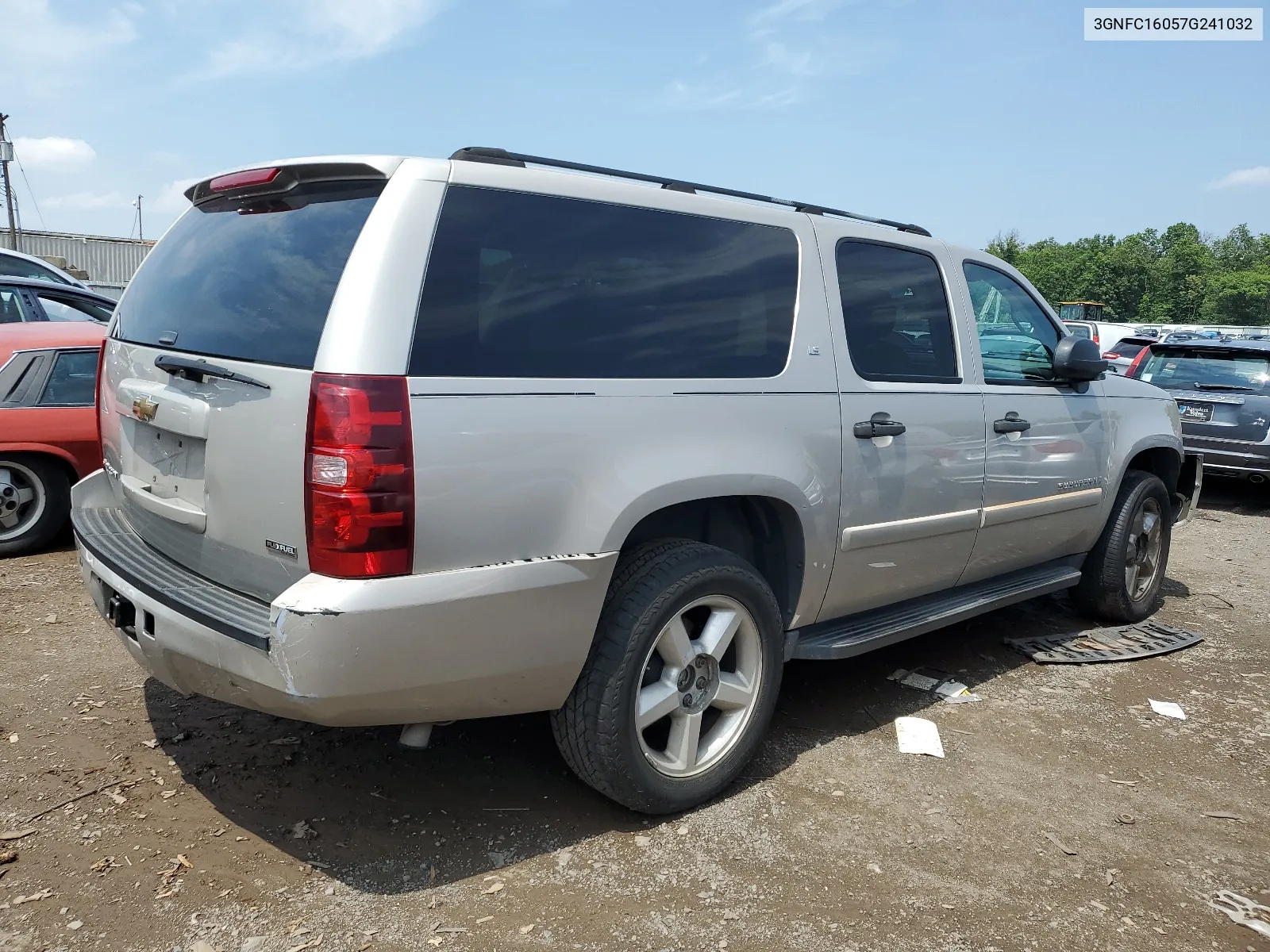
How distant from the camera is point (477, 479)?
8.31 ft

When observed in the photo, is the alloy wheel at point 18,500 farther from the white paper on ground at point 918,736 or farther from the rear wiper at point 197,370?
the white paper on ground at point 918,736

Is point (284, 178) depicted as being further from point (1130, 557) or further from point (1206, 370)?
point (1206, 370)

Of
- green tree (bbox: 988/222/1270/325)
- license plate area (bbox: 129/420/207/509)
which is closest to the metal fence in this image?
license plate area (bbox: 129/420/207/509)

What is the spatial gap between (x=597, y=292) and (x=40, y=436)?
4.58 m

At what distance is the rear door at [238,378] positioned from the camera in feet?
8.27

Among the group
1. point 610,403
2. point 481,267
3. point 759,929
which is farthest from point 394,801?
point 481,267

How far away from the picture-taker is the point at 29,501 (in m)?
6.04

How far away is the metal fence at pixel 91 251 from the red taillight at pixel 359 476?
112 feet

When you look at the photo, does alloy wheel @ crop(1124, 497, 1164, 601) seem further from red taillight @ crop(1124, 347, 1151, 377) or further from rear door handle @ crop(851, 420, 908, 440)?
red taillight @ crop(1124, 347, 1151, 377)

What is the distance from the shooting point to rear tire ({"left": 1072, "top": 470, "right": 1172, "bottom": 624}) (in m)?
5.30

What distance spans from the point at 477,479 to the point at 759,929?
1392 millimetres

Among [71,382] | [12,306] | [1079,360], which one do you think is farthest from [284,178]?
[12,306]

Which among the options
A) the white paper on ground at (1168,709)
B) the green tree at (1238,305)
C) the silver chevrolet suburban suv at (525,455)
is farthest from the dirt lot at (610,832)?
the green tree at (1238,305)

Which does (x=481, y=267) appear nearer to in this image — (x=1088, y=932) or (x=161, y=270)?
(x=161, y=270)
